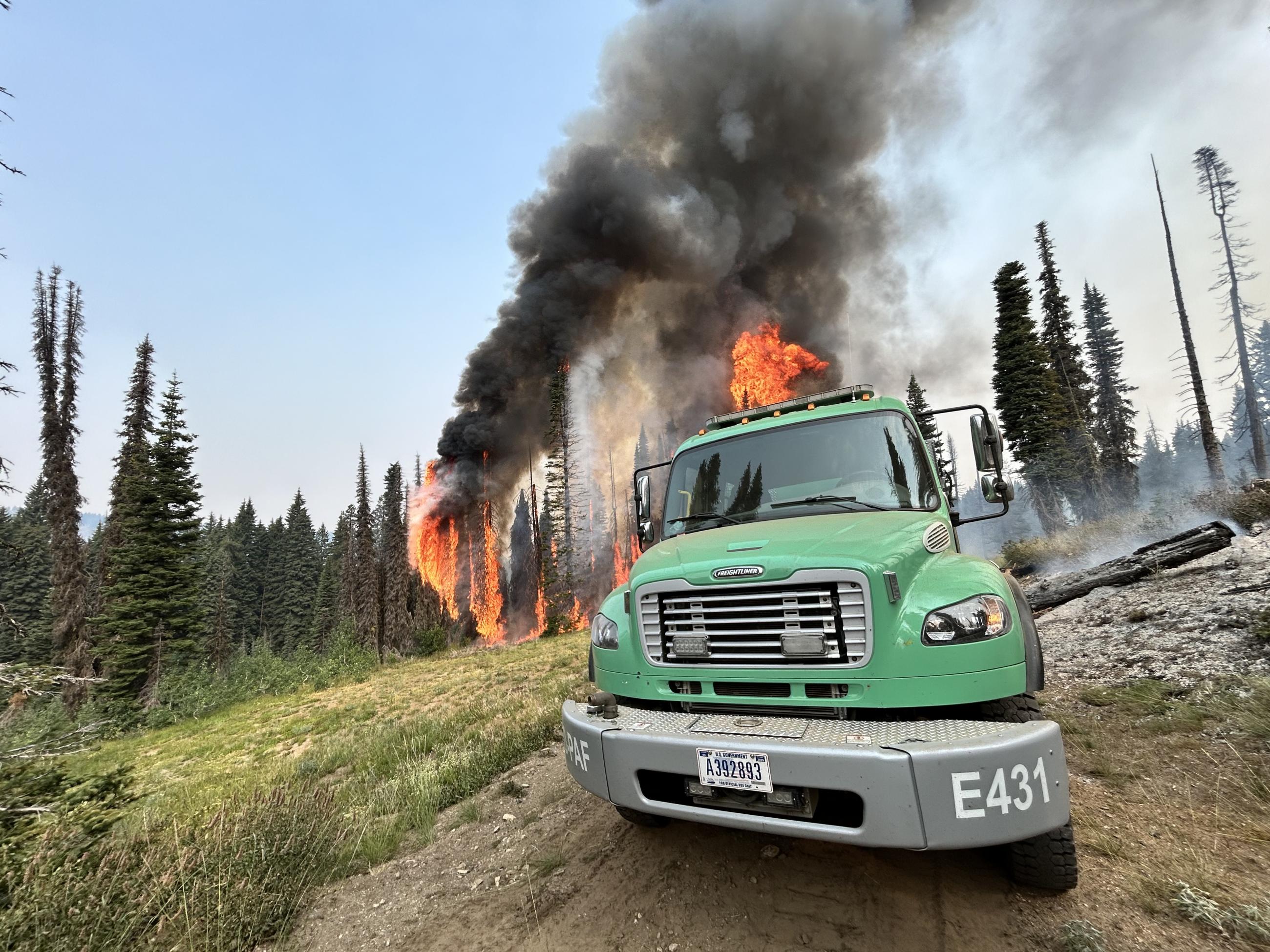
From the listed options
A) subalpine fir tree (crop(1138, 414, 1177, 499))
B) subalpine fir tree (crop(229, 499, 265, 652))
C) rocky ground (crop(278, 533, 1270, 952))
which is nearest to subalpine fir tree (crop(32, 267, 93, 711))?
rocky ground (crop(278, 533, 1270, 952))

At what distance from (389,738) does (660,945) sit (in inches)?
328

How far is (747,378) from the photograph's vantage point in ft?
120

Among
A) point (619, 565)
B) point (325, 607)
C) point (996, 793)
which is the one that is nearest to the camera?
point (996, 793)

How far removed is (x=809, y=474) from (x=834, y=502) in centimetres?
41

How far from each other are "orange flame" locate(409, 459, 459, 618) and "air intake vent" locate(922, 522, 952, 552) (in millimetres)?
39981

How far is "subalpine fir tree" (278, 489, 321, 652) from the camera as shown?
59.3 metres

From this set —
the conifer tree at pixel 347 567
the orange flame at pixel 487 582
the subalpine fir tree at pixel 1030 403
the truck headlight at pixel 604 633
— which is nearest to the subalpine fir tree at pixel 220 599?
the conifer tree at pixel 347 567

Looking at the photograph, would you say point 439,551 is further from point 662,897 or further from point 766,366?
point 662,897

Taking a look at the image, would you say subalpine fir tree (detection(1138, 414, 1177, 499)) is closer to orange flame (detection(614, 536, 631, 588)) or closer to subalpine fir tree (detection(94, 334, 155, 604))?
orange flame (detection(614, 536, 631, 588))

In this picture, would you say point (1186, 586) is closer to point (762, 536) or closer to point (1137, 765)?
point (1137, 765)

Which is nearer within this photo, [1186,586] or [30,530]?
[1186,586]

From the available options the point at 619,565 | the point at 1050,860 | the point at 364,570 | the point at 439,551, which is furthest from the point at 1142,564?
the point at 364,570

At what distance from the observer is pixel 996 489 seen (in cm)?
445

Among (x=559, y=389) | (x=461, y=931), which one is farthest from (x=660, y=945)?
(x=559, y=389)
